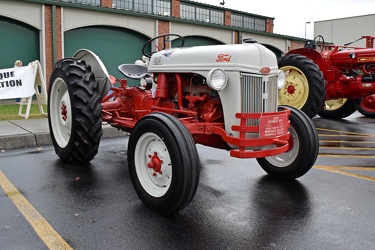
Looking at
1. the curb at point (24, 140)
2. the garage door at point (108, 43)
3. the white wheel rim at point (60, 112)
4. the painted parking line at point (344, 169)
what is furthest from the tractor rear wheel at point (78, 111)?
the garage door at point (108, 43)

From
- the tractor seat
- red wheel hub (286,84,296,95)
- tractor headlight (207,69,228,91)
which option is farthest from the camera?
red wheel hub (286,84,296,95)

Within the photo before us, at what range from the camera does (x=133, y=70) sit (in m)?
5.84

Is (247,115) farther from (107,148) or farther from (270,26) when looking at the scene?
(270,26)

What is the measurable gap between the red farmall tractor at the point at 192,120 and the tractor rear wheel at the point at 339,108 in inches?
298

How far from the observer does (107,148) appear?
6891mm

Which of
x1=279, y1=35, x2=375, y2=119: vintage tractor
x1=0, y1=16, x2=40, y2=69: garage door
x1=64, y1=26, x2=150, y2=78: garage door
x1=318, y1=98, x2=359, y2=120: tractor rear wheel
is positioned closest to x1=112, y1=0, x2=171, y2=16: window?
x1=64, y1=26, x2=150, y2=78: garage door

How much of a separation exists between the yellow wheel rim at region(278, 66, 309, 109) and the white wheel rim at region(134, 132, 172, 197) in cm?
615

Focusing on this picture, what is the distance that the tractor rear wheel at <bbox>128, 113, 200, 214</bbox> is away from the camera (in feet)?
11.1

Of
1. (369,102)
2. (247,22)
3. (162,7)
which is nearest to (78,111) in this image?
(369,102)

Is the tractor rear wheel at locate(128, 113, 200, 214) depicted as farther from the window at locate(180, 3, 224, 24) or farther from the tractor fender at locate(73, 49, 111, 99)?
the window at locate(180, 3, 224, 24)

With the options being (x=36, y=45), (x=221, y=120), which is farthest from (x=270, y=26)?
(x=221, y=120)

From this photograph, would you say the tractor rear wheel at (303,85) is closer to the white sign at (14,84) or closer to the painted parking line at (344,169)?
the painted parking line at (344,169)

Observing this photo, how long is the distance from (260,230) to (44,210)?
202 centimetres

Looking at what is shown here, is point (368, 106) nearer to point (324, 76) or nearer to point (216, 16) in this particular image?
point (324, 76)
